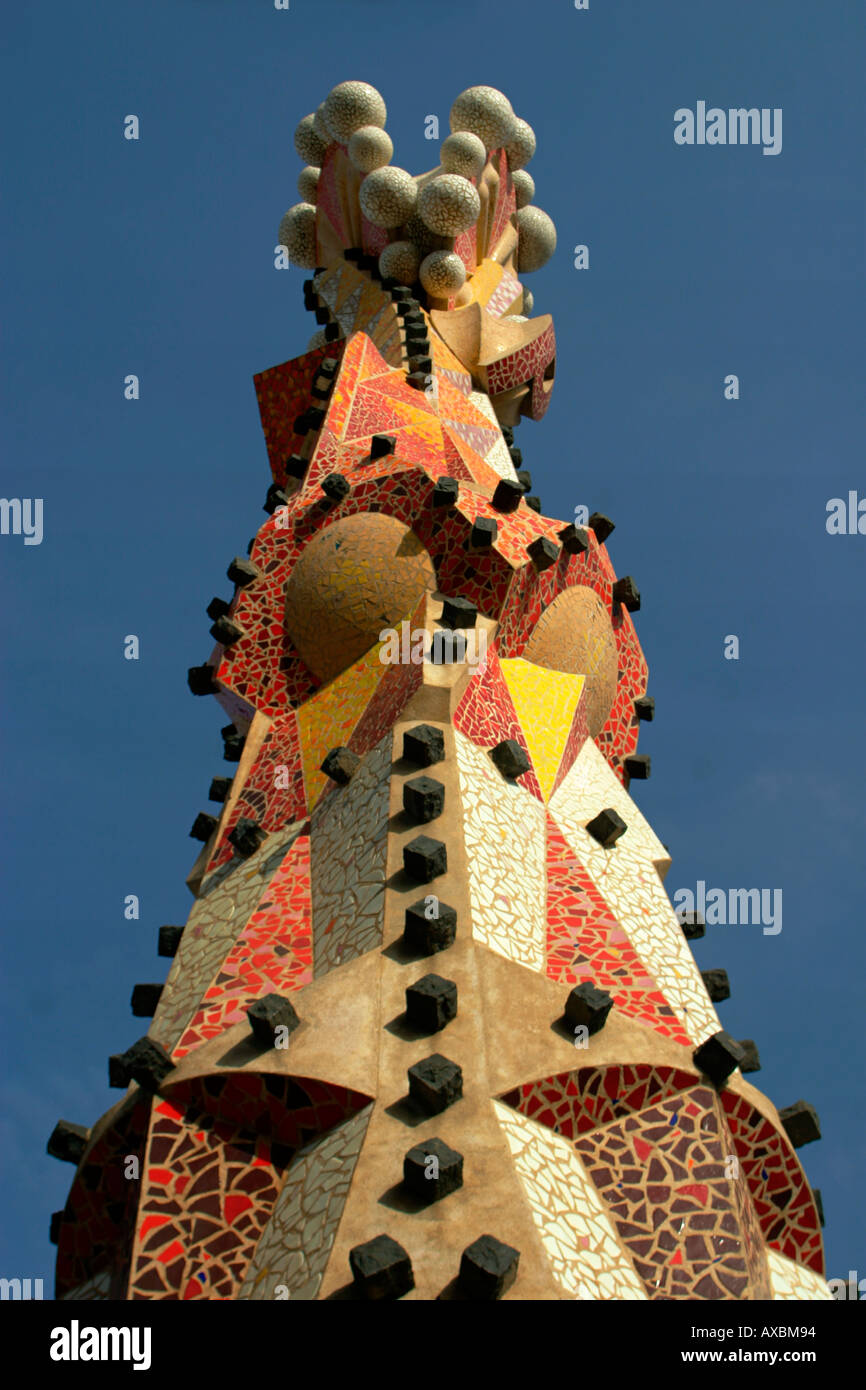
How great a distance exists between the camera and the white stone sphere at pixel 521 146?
16.5 meters

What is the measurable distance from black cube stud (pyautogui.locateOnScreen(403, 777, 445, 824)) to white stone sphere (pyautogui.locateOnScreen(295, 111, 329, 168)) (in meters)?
12.7

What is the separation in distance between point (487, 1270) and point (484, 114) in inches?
579

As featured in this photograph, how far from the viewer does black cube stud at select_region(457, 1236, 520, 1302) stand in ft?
13.3

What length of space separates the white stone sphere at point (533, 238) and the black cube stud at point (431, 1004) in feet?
47.7

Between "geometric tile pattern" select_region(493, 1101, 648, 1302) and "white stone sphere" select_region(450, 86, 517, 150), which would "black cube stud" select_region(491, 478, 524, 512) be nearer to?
"geometric tile pattern" select_region(493, 1101, 648, 1302)

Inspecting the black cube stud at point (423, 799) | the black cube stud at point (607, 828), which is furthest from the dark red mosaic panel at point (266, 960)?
the black cube stud at point (607, 828)

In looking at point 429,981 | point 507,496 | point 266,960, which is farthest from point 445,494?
point 429,981

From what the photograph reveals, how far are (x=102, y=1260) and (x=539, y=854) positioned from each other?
3.04 m

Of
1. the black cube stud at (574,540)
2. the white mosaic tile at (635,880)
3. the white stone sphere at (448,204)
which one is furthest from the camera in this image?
the white stone sphere at (448,204)

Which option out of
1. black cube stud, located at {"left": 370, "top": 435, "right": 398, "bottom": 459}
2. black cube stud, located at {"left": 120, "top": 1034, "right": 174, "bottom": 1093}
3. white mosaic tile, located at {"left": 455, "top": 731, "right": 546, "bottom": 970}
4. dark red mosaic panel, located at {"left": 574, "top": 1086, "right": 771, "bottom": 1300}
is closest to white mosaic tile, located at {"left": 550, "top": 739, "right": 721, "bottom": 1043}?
white mosaic tile, located at {"left": 455, "top": 731, "right": 546, "bottom": 970}

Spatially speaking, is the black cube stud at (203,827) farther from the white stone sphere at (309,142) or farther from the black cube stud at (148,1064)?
the white stone sphere at (309,142)

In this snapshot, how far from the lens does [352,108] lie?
14.9 m

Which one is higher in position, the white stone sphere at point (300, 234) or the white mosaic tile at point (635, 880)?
the white stone sphere at point (300, 234)

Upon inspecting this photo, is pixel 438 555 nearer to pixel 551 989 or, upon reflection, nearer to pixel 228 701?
pixel 228 701
